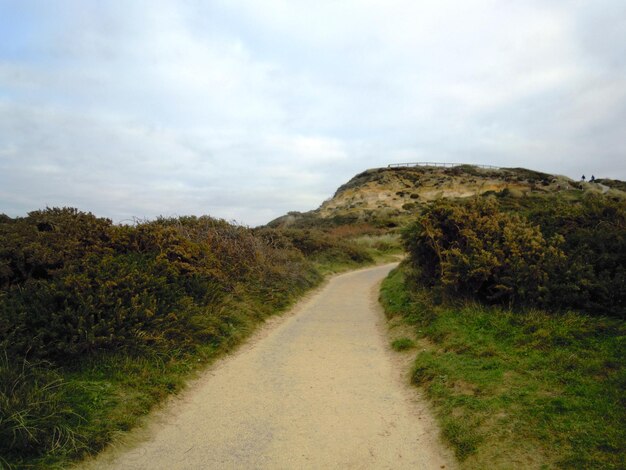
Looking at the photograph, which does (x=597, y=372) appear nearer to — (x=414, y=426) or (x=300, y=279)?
(x=414, y=426)

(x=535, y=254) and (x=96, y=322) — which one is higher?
(x=535, y=254)

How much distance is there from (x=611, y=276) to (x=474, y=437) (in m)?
4.60

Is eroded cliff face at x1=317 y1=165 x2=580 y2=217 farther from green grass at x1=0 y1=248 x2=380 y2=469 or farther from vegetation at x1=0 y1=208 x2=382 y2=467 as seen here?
green grass at x1=0 y1=248 x2=380 y2=469

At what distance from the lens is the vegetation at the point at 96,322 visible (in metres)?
3.95

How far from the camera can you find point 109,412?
4387 mm

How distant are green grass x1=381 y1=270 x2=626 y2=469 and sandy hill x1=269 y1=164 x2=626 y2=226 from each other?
37.8 meters

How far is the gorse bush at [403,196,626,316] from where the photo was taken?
6469mm

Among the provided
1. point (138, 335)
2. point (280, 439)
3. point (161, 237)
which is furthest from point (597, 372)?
point (161, 237)

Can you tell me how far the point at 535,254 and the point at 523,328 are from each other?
6.32 ft

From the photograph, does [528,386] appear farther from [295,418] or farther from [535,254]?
[535,254]

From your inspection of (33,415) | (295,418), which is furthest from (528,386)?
(33,415)

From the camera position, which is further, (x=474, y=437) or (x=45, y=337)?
(x=45, y=337)

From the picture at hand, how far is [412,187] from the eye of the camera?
6041cm

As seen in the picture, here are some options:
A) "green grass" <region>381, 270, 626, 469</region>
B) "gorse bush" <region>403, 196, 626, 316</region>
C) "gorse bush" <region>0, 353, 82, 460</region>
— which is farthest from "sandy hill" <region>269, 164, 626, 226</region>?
"gorse bush" <region>0, 353, 82, 460</region>
